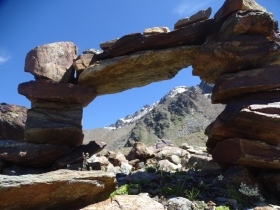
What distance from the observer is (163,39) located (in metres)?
14.2

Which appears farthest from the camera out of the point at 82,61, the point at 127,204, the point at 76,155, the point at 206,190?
the point at 82,61

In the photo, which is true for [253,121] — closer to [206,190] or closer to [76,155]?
[206,190]

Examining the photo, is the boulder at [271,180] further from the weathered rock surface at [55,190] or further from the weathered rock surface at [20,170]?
the weathered rock surface at [20,170]

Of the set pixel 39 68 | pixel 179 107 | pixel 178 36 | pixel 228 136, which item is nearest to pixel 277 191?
pixel 228 136

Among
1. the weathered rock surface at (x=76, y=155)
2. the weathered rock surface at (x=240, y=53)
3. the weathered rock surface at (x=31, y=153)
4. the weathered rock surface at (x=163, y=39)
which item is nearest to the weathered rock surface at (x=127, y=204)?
the weathered rock surface at (x=76, y=155)

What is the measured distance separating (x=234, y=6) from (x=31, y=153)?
45.1 feet

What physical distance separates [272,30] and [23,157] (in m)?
15.2

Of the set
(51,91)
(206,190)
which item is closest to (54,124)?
(51,91)

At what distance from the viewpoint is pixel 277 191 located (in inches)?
400

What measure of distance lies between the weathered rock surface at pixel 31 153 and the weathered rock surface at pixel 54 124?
2.12ft

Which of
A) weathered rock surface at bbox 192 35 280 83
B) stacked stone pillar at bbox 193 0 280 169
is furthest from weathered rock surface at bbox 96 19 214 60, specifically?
weathered rock surface at bbox 192 35 280 83

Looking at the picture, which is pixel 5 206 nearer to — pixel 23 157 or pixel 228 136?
pixel 23 157

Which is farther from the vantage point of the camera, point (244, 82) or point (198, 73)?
point (198, 73)

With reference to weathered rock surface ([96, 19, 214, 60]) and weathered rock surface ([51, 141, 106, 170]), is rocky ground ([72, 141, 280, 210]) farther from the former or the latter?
weathered rock surface ([96, 19, 214, 60])
